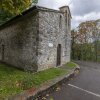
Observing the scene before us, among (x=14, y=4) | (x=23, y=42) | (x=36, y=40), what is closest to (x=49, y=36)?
(x=36, y=40)

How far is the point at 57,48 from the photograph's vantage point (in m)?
15.1

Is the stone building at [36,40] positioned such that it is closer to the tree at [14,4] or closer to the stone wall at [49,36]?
the stone wall at [49,36]

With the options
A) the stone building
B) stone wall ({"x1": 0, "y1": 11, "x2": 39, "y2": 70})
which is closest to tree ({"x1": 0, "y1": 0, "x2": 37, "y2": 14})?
the stone building

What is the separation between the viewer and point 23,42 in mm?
13289

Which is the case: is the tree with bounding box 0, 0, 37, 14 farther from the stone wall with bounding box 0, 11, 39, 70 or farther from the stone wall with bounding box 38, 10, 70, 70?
the stone wall with bounding box 38, 10, 70, 70

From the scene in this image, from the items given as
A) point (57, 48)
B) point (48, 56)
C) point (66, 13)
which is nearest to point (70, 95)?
point (48, 56)

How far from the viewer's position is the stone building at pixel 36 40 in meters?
11.9

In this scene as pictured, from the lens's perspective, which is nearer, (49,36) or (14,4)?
(14,4)

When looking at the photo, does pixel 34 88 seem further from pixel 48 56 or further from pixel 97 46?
pixel 97 46

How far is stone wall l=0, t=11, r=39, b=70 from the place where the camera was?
12047 mm

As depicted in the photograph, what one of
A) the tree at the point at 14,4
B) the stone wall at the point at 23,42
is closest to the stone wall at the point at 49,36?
the stone wall at the point at 23,42

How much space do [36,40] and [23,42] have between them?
5.97ft

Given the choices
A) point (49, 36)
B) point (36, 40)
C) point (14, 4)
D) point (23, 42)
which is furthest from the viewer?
point (23, 42)

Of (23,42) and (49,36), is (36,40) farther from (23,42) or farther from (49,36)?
(23,42)
